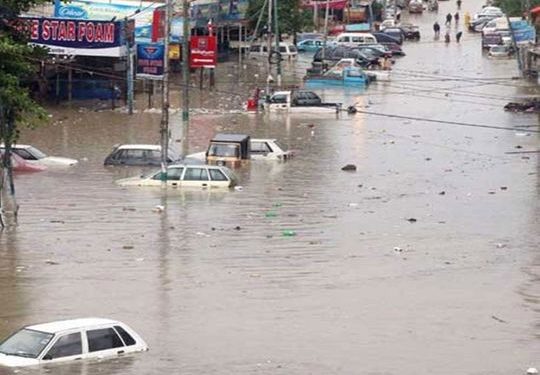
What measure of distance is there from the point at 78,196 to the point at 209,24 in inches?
1335

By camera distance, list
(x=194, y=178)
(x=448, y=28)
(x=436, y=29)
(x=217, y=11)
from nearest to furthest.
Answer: (x=194, y=178)
(x=217, y=11)
(x=436, y=29)
(x=448, y=28)

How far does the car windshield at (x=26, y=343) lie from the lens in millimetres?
21344

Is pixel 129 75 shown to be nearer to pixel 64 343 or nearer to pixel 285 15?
pixel 285 15

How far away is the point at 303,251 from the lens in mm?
32375

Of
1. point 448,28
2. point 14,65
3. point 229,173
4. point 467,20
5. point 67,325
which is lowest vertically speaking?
point 229,173

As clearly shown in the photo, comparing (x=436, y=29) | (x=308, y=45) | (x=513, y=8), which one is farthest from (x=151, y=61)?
(x=436, y=29)

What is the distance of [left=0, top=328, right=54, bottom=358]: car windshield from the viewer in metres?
21.3

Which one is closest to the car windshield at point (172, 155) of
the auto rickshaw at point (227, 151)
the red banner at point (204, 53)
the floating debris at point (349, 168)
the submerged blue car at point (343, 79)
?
the auto rickshaw at point (227, 151)

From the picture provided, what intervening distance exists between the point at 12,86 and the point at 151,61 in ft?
71.1

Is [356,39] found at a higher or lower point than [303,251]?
higher

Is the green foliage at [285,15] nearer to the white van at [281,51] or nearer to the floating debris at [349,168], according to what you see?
the white van at [281,51]

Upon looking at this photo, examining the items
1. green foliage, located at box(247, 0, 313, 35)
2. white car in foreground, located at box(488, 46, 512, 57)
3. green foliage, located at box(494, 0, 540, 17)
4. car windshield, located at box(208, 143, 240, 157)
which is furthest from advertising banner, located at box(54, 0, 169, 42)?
green foliage, located at box(494, 0, 540, 17)

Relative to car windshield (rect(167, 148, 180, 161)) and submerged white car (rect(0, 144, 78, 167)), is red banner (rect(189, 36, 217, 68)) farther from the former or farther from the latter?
submerged white car (rect(0, 144, 78, 167))

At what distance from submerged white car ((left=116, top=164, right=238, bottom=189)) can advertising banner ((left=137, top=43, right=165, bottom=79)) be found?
48.2 feet
